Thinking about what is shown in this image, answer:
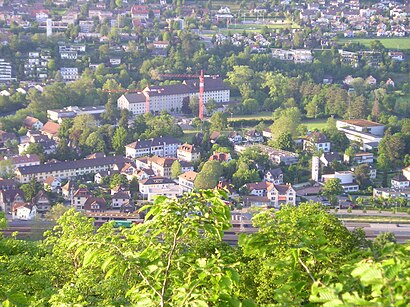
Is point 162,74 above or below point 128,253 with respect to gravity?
below

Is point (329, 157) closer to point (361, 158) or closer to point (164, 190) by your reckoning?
point (361, 158)

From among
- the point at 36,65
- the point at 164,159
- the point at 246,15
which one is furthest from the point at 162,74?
the point at 246,15

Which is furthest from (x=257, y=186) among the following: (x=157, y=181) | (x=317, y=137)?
(x=317, y=137)

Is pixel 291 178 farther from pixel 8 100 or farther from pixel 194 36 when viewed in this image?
pixel 194 36

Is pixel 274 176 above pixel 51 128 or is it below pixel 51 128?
below

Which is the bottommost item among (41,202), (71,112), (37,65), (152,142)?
(41,202)

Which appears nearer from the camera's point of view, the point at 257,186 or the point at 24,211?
the point at 24,211
